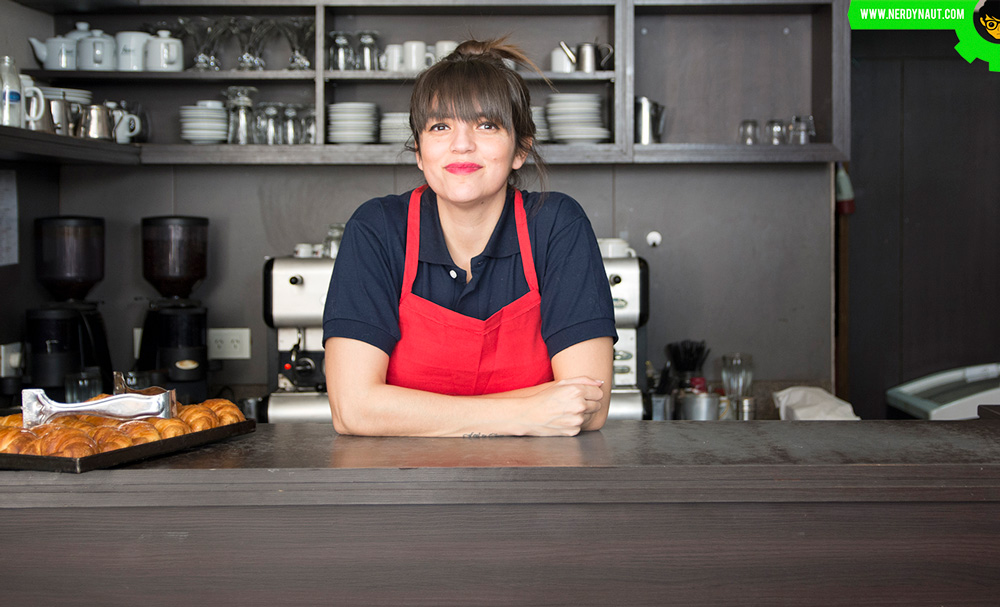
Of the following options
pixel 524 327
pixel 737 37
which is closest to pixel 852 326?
pixel 737 37

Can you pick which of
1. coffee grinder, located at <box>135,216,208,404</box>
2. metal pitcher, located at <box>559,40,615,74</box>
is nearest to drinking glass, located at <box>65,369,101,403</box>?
coffee grinder, located at <box>135,216,208,404</box>

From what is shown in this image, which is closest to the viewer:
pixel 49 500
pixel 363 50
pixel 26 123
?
pixel 49 500

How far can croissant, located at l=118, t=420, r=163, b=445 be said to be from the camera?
41.7 inches

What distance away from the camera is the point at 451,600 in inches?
40.5

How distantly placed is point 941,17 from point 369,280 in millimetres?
2807

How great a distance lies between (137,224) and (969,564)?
2.67 meters

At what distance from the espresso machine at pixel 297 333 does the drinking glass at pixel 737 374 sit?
1256 millimetres

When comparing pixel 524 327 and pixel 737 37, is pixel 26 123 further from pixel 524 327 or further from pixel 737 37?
pixel 737 37

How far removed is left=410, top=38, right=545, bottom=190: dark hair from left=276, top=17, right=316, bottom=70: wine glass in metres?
1.41

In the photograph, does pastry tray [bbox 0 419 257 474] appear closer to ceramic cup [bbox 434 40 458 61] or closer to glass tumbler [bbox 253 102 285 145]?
glass tumbler [bbox 253 102 285 145]

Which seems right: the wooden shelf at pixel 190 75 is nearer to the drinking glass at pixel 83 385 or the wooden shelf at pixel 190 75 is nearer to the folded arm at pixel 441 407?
the drinking glass at pixel 83 385

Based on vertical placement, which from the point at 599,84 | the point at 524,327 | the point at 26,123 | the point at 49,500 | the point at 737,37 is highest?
the point at 737,37

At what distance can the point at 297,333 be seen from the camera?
2400 mm

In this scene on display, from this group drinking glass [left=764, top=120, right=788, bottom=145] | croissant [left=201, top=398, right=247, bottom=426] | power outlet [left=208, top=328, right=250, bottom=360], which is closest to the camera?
croissant [left=201, top=398, right=247, bottom=426]
